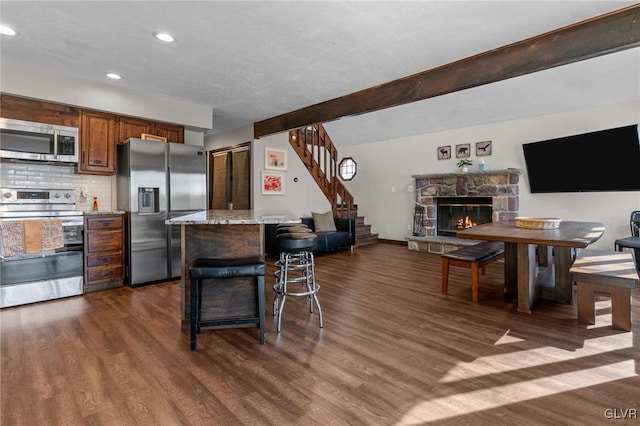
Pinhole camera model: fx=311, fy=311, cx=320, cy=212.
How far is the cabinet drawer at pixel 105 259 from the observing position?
3781 millimetres

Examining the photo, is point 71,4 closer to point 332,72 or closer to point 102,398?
point 332,72

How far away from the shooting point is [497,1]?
238 centimetres

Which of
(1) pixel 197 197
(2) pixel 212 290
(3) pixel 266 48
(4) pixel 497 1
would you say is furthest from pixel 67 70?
(4) pixel 497 1

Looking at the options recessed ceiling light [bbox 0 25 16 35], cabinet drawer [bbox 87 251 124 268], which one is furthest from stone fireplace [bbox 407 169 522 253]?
recessed ceiling light [bbox 0 25 16 35]

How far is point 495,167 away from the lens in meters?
6.00

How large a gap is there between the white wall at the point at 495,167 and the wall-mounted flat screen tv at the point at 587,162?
0.57 feet

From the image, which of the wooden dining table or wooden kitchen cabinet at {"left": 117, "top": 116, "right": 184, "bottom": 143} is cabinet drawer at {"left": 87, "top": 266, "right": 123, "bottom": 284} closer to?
wooden kitchen cabinet at {"left": 117, "top": 116, "right": 184, "bottom": 143}

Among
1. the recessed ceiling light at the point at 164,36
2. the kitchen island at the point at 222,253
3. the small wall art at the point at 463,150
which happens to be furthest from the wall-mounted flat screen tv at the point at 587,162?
the recessed ceiling light at the point at 164,36

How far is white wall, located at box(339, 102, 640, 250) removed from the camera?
15.8 feet

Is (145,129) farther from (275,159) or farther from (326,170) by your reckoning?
(326,170)

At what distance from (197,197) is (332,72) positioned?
2576 mm

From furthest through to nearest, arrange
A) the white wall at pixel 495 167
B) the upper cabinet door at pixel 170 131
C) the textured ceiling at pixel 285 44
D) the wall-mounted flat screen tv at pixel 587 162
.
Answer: the white wall at pixel 495 167, the upper cabinet door at pixel 170 131, the wall-mounted flat screen tv at pixel 587 162, the textured ceiling at pixel 285 44

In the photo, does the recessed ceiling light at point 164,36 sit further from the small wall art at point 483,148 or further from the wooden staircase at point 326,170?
the small wall art at point 483,148

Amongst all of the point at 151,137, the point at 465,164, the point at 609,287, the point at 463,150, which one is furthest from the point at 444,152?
the point at 151,137
